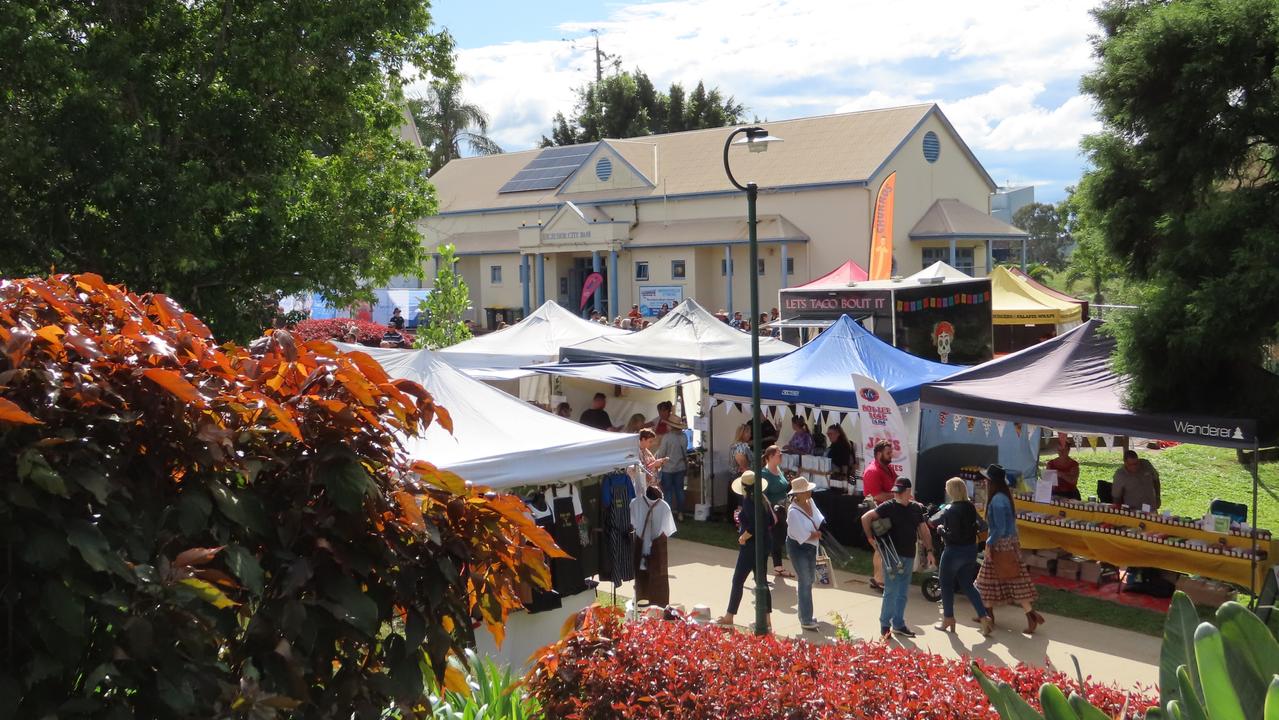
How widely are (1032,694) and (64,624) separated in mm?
4540

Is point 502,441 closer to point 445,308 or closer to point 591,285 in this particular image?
point 445,308

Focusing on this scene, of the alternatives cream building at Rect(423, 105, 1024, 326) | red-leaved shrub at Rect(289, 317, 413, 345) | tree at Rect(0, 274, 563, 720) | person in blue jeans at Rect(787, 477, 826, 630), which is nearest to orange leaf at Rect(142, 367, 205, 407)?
tree at Rect(0, 274, 563, 720)

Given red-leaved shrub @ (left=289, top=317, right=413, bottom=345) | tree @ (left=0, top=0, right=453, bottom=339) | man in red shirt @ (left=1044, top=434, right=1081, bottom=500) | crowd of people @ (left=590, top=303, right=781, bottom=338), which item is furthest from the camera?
red-leaved shrub @ (left=289, top=317, right=413, bottom=345)

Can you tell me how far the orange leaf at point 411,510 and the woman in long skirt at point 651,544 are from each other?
7.22m

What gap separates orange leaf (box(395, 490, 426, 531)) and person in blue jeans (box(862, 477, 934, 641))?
7250mm

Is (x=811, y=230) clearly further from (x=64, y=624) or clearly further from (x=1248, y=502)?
(x=64, y=624)

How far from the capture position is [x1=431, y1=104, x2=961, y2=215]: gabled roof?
3819cm

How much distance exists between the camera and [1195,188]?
9.85 m

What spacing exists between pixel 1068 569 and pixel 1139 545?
0.90 meters

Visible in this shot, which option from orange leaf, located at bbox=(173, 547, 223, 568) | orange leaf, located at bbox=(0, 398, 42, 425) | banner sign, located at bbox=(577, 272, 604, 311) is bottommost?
orange leaf, located at bbox=(173, 547, 223, 568)

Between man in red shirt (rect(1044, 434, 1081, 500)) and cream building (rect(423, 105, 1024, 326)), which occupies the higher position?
cream building (rect(423, 105, 1024, 326))

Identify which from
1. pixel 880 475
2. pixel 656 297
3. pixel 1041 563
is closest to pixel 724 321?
pixel 656 297

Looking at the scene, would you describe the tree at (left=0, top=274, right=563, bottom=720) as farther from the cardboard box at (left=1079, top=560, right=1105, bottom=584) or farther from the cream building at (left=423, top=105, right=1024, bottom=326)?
the cream building at (left=423, top=105, right=1024, bottom=326)

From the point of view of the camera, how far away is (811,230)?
1505 inches
